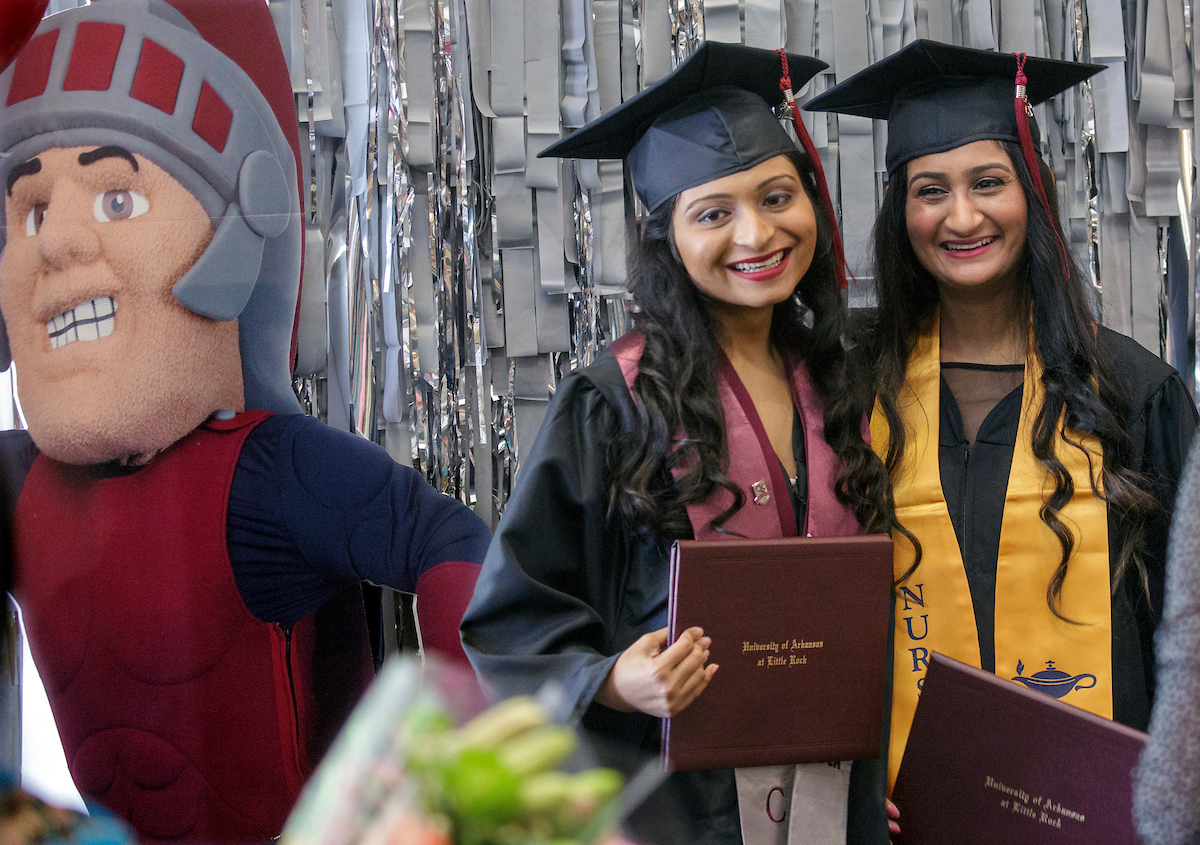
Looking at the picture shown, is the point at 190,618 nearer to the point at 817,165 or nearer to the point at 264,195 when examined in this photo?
the point at 264,195

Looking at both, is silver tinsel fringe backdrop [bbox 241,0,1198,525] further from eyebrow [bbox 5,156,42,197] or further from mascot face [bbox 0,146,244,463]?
eyebrow [bbox 5,156,42,197]

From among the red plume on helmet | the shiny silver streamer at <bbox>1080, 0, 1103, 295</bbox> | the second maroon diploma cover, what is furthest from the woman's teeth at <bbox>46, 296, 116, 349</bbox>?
the shiny silver streamer at <bbox>1080, 0, 1103, 295</bbox>

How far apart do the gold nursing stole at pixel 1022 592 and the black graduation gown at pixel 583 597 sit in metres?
0.30

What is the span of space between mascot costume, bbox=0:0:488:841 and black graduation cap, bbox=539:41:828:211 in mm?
579

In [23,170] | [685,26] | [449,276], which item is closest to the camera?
[23,170]

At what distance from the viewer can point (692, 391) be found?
1575 millimetres

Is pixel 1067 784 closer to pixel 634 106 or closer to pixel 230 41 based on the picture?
pixel 634 106

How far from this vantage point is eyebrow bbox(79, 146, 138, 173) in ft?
4.45

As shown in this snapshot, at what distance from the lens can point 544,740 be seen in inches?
25.1

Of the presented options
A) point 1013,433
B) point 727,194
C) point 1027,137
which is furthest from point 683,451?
point 1027,137

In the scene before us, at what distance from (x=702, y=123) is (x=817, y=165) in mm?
239

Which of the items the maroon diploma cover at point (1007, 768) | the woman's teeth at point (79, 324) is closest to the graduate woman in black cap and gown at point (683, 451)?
the maroon diploma cover at point (1007, 768)

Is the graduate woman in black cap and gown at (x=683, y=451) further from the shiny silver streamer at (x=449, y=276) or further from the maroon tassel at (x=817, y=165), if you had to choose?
the shiny silver streamer at (x=449, y=276)

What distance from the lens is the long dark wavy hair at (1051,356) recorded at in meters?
1.65
